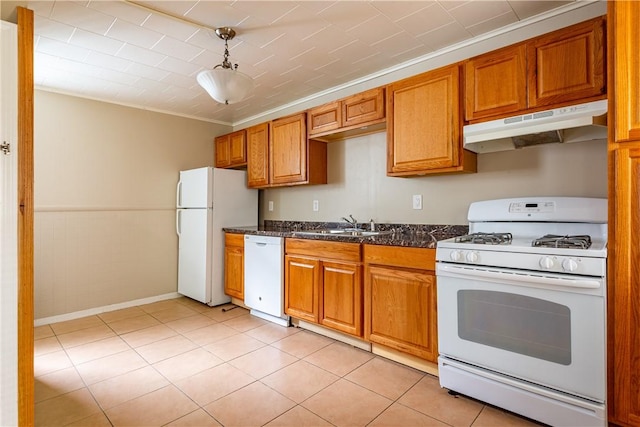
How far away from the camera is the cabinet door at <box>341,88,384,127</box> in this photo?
8.88 feet

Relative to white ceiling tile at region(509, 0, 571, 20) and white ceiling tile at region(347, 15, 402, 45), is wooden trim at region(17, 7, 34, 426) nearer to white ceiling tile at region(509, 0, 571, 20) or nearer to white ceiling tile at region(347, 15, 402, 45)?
white ceiling tile at region(347, 15, 402, 45)

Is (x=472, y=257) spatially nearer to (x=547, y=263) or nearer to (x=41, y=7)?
(x=547, y=263)

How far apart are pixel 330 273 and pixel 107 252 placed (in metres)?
2.57

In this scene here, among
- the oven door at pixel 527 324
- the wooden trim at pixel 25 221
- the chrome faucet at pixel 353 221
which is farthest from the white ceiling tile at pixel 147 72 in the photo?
the oven door at pixel 527 324

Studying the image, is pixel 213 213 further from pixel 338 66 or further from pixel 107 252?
pixel 338 66

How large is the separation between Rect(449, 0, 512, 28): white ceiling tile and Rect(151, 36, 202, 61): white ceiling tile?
6.00 feet

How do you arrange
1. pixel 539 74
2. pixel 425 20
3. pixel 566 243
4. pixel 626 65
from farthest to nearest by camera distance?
pixel 425 20
pixel 539 74
pixel 566 243
pixel 626 65

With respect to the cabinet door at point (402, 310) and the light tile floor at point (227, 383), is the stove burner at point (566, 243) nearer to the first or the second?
the cabinet door at point (402, 310)

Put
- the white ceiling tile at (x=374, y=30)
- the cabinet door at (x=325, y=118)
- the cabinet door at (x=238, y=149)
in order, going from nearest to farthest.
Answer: the white ceiling tile at (x=374, y=30) → the cabinet door at (x=325, y=118) → the cabinet door at (x=238, y=149)

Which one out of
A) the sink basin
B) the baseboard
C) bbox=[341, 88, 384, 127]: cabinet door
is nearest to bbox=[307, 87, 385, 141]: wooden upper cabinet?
bbox=[341, 88, 384, 127]: cabinet door

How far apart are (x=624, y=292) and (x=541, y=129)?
2.99 feet

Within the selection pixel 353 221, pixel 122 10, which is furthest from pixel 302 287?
pixel 122 10

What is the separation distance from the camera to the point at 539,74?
196cm

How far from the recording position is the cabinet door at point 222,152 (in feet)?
14.0
